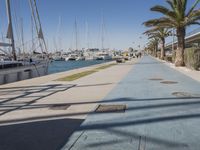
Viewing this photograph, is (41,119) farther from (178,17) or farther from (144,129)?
(178,17)

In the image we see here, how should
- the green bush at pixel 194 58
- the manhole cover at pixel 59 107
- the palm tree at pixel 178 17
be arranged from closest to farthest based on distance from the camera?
the manhole cover at pixel 59 107 < the green bush at pixel 194 58 < the palm tree at pixel 178 17

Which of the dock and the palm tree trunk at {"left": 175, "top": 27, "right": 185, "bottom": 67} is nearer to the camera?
the dock

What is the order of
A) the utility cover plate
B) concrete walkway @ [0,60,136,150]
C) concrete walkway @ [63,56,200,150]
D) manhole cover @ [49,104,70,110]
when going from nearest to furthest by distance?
concrete walkway @ [63,56,200,150]
concrete walkway @ [0,60,136,150]
the utility cover plate
manhole cover @ [49,104,70,110]

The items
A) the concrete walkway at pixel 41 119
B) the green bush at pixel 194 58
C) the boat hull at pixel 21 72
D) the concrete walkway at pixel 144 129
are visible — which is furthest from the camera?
the green bush at pixel 194 58

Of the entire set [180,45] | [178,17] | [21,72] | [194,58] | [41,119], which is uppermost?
[178,17]

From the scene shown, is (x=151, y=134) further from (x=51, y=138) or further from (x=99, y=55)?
(x=99, y=55)

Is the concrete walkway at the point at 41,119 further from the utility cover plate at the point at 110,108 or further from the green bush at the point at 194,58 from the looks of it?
the green bush at the point at 194,58

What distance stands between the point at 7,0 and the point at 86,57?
9925cm

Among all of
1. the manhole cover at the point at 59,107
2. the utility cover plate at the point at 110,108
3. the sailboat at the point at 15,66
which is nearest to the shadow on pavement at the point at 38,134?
the utility cover plate at the point at 110,108

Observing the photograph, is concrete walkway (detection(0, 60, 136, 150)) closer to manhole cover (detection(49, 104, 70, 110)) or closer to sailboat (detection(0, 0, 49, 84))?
manhole cover (detection(49, 104, 70, 110))

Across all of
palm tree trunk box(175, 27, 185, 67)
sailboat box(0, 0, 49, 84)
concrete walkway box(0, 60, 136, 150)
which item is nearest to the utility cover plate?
concrete walkway box(0, 60, 136, 150)

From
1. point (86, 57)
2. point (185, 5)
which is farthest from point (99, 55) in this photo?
point (185, 5)

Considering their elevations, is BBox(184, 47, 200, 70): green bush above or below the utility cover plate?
above

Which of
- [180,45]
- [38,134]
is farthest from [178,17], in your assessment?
[38,134]
